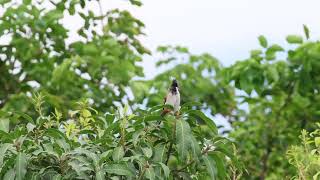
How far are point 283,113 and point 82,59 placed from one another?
317 cm

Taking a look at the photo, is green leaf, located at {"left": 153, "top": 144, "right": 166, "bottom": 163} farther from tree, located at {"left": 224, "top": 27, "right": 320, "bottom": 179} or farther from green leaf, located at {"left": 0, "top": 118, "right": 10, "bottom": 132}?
tree, located at {"left": 224, "top": 27, "right": 320, "bottom": 179}

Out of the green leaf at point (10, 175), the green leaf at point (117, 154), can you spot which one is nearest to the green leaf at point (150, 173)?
the green leaf at point (117, 154)

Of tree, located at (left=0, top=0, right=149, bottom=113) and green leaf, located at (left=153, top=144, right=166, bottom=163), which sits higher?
tree, located at (left=0, top=0, right=149, bottom=113)

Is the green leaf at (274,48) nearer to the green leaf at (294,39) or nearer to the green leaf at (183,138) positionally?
the green leaf at (294,39)

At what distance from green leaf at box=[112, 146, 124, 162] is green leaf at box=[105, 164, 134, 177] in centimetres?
5

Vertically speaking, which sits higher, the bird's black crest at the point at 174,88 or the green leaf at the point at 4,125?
the bird's black crest at the point at 174,88

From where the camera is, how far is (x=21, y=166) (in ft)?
11.6

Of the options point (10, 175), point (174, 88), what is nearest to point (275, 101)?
point (174, 88)

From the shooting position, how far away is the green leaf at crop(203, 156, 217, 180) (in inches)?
144

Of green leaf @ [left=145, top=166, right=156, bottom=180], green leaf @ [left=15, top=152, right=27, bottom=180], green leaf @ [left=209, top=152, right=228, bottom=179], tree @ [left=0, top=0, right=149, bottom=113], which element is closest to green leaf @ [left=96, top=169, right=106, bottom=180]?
green leaf @ [left=145, top=166, right=156, bottom=180]

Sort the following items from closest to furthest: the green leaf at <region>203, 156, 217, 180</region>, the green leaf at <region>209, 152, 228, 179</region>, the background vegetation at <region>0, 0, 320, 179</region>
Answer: the green leaf at <region>203, 156, 217, 180</region>
the green leaf at <region>209, 152, 228, 179</region>
the background vegetation at <region>0, 0, 320, 179</region>

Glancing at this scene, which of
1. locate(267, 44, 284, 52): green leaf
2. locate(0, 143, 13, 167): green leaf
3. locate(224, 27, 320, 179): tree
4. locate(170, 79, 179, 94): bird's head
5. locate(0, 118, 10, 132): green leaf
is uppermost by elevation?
locate(267, 44, 284, 52): green leaf

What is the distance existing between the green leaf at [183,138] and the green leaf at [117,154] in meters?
0.31

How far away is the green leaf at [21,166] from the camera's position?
11.6ft
